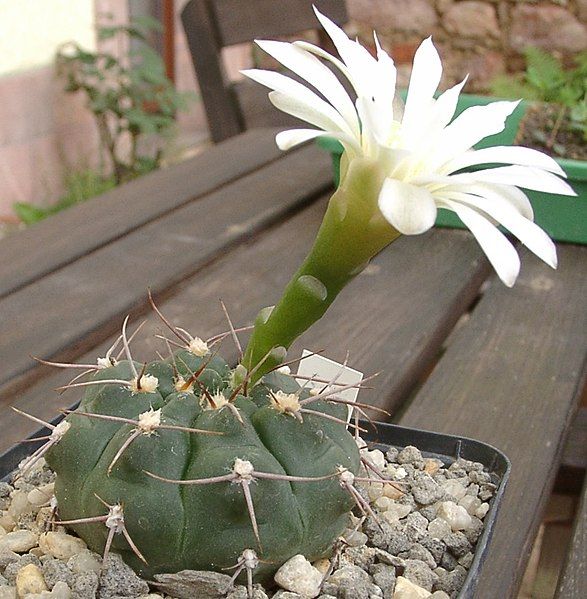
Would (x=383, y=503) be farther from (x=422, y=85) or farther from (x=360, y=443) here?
(x=422, y=85)

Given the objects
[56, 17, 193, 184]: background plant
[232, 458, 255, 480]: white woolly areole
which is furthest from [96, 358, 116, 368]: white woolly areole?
[56, 17, 193, 184]: background plant

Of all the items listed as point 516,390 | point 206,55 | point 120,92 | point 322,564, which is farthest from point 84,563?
point 120,92

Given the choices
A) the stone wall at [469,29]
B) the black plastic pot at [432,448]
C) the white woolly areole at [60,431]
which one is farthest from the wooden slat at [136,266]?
the stone wall at [469,29]

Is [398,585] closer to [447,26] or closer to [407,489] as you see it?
[407,489]

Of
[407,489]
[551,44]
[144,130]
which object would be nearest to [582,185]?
[407,489]

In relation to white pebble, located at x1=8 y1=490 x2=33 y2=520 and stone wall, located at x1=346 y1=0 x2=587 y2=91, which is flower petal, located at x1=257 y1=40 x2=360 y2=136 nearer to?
white pebble, located at x1=8 y1=490 x2=33 y2=520

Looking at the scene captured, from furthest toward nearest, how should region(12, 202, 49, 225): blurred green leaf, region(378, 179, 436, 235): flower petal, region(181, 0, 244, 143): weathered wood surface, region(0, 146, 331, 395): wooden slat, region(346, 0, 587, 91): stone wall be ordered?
region(346, 0, 587, 91): stone wall
region(12, 202, 49, 225): blurred green leaf
region(181, 0, 244, 143): weathered wood surface
region(0, 146, 331, 395): wooden slat
region(378, 179, 436, 235): flower petal
